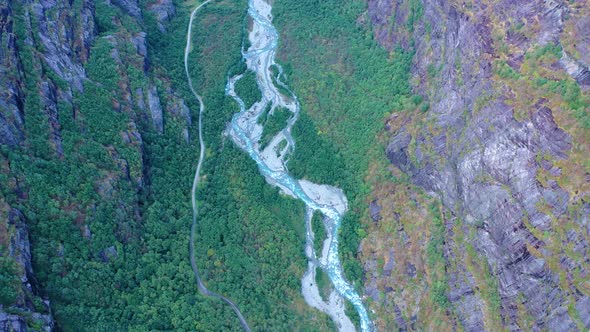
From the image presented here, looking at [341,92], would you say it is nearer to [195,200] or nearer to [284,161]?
[284,161]

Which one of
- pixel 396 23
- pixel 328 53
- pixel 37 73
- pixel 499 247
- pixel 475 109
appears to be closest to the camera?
pixel 499 247

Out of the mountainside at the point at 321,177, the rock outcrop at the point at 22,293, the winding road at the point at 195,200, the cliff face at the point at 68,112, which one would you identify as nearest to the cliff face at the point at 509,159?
the mountainside at the point at 321,177

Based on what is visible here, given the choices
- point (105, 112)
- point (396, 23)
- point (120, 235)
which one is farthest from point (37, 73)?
point (396, 23)

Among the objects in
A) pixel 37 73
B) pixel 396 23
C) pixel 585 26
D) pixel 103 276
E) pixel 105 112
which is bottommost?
pixel 103 276

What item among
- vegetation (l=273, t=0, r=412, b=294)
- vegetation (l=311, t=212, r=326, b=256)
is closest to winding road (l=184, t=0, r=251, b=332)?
vegetation (l=311, t=212, r=326, b=256)

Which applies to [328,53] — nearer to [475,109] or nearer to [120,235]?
[475,109]

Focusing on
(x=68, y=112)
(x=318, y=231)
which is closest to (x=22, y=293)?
(x=68, y=112)
